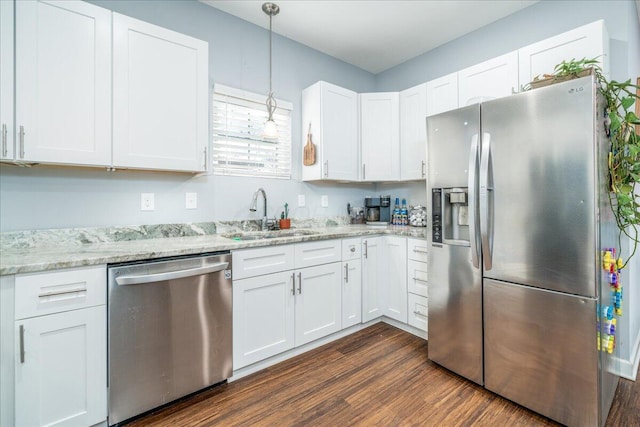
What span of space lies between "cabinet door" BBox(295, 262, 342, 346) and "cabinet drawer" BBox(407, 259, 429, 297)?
2.09 ft

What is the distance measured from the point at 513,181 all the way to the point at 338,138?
5.44 feet

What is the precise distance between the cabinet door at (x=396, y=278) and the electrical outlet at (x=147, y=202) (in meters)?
1.99

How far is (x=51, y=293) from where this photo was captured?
1319 millimetres

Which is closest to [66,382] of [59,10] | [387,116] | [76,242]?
[76,242]

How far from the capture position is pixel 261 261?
199cm

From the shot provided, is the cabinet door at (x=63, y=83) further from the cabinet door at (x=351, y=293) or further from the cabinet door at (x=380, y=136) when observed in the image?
the cabinet door at (x=380, y=136)

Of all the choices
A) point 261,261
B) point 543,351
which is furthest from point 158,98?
point 543,351

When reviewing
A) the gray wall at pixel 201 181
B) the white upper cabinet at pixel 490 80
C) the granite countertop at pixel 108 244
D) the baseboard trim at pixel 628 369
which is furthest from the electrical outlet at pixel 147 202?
the baseboard trim at pixel 628 369

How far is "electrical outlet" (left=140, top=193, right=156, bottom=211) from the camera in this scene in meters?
2.07

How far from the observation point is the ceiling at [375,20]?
238 centimetres

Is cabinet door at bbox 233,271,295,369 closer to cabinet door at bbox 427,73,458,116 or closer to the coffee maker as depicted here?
the coffee maker

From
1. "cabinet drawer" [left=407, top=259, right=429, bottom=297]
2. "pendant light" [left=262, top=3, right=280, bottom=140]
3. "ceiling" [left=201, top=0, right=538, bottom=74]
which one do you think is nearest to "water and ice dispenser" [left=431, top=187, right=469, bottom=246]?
"cabinet drawer" [left=407, top=259, right=429, bottom=297]

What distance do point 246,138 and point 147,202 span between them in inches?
38.4

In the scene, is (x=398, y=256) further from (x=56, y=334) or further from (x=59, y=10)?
(x=59, y=10)
